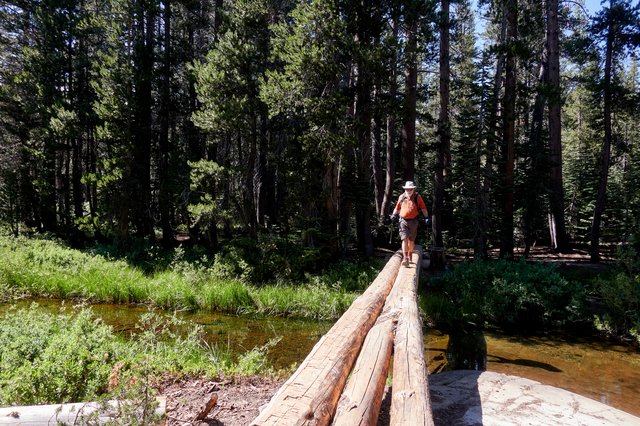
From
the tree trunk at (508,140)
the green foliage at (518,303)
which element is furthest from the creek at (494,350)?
the tree trunk at (508,140)

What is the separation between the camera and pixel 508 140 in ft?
50.5

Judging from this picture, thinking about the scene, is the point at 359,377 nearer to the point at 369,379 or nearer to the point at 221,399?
the point at 369,379

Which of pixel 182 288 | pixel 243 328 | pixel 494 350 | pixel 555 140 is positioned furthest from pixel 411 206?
pixel 555 140

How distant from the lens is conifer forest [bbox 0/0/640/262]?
1270cm

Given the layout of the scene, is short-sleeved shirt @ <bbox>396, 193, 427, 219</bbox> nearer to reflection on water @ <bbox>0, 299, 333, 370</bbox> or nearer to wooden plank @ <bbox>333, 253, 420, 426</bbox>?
reflection on water @ <bbox>0, 299, 333, 370</bbox>

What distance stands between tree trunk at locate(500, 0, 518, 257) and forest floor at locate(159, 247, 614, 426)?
1257 centimetres

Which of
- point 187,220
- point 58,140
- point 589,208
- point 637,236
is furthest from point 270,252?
point 589,208

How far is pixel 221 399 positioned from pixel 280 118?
39.5 feet

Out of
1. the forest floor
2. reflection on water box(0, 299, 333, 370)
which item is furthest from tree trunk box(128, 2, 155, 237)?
the forest floor

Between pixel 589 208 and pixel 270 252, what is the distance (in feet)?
68.0

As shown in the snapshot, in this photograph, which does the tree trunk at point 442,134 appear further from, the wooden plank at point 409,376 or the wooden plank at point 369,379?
the wooden plank at point 369,379

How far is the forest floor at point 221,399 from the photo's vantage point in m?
4.06

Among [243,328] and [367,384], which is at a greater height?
[367,384]

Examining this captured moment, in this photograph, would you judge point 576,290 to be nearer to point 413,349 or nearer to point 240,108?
point 413,349
